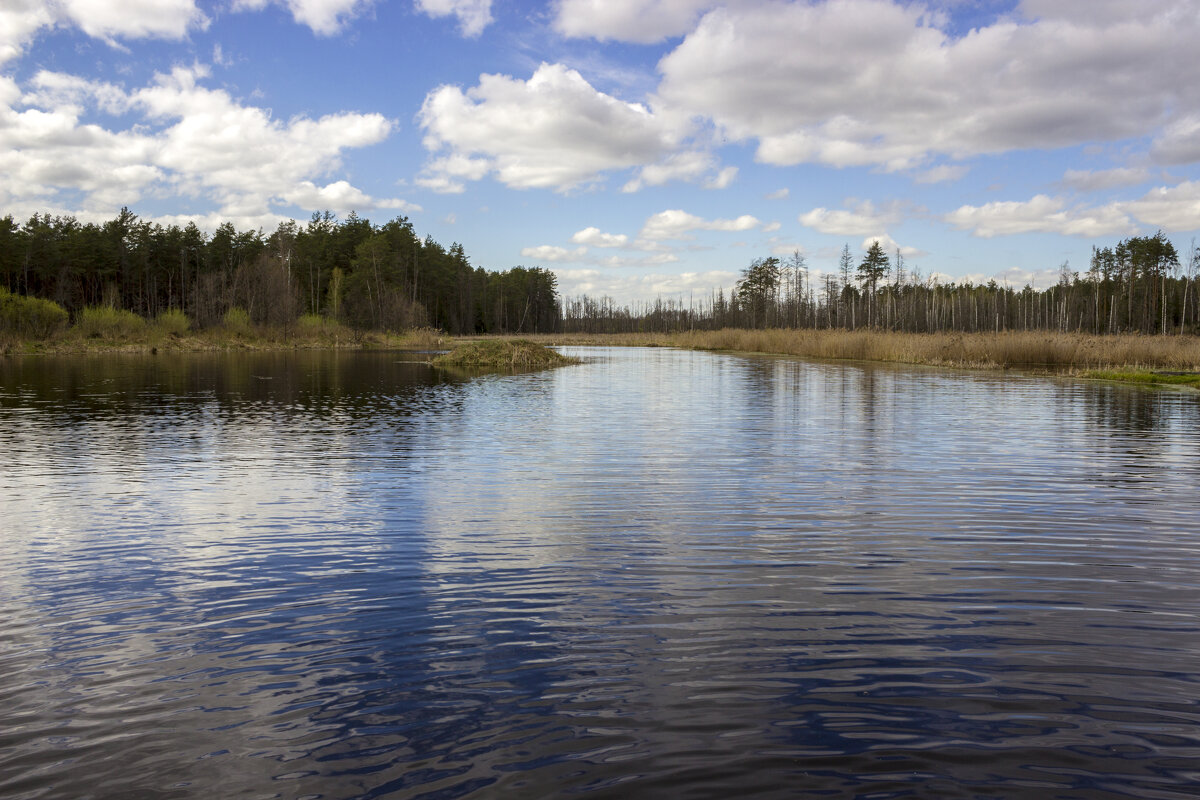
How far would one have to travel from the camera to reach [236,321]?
7862cm

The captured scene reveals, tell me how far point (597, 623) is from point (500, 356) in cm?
4164

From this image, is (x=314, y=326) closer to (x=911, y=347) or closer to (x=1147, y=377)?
(x=911, y=347)

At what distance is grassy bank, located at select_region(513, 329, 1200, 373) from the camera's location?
38.9 meters

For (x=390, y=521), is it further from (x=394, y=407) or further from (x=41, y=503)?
(x=394, y=407)

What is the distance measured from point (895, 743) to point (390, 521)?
6720 mm

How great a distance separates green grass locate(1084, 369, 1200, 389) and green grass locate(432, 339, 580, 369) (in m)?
28.3

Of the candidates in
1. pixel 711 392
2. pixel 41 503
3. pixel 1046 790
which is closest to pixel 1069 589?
pixel 1046 790

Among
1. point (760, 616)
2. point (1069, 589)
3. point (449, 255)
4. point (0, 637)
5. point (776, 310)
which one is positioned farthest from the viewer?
point (449, 255)

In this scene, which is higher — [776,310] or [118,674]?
[776,310]

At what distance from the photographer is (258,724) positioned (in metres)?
4.59

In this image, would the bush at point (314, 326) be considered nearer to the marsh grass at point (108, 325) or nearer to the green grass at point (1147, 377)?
the marsh grass at point (108, 325)

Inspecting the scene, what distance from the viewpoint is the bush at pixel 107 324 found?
2530 inches

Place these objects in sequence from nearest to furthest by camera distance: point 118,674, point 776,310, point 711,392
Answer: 1. point 118,674
2. point 711,392
3. point 776,310

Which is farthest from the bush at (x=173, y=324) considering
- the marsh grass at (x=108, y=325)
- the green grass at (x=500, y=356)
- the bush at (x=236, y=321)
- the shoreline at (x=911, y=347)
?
the green grass at (x=500, y=356)
